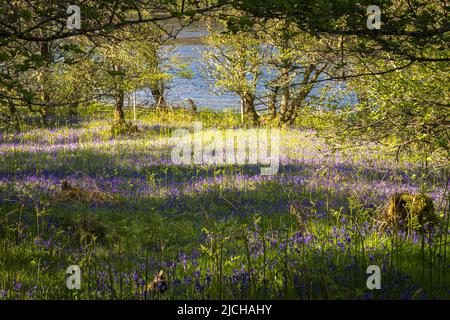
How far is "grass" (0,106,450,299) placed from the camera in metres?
4.46

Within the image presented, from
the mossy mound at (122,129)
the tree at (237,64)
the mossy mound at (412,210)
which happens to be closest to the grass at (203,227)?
the mossy mound at (412,210)

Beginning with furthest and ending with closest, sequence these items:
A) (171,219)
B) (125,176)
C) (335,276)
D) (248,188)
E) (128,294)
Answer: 1. (125,176)
2. (248,188)
3. (171,219)
4. (335,276)
5. (128,294)

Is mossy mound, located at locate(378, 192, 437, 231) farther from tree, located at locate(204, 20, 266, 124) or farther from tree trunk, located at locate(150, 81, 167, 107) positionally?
tree trunk, located at locate(150, 81, 167, 107)

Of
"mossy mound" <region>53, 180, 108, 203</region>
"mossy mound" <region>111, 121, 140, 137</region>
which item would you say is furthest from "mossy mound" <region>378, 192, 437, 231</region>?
"mossy mound" <region>111, 121, 140, 137</region>

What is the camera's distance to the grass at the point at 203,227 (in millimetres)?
4461

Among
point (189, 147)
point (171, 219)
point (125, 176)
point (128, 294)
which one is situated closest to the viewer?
point (128, 294)

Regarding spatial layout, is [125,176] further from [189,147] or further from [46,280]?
[46,280]

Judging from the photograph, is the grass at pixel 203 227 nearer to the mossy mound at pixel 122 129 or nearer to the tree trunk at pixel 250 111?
the mossy mound at pixel 122 129

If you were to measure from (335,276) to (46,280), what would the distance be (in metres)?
2.60

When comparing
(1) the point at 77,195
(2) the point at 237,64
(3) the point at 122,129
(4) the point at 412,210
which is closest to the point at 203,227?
(4) the point at 412,210

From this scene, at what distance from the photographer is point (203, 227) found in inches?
272

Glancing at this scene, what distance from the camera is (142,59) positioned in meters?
20.2

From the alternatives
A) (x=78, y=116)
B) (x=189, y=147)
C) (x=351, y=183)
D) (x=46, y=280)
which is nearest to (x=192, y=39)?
(x=78, y=116)

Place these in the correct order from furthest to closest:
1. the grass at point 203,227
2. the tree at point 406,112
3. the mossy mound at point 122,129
A: the mossy mound at point 122,129 → the tree at point 406,112 → the grass at point 203,227
